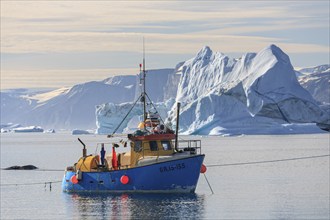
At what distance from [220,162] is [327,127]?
83.0 metres

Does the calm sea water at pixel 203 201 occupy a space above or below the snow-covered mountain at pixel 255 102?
below

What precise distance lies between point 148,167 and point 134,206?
2982mm

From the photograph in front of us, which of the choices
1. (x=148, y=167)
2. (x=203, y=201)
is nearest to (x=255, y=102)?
(x=148, y=167)

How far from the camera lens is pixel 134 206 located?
40.4 metres

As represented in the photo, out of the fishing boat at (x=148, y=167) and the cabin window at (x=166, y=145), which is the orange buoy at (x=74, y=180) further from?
the cabin window at (x=166, y=145)

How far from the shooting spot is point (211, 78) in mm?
166125

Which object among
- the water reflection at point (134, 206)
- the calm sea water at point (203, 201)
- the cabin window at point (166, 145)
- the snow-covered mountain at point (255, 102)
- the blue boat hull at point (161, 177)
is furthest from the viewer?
the snow-covered mountain at point (255, 102)

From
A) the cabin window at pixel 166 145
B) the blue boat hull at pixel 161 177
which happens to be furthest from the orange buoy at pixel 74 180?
the cabin window at pixel 166 145

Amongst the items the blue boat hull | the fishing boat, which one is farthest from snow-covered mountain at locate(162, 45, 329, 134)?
the blue boat hull

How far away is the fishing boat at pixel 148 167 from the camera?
42906 millimetres

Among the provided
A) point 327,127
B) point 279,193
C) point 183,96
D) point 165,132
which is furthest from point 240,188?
point 183,96

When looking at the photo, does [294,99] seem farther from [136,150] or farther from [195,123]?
[136,150]

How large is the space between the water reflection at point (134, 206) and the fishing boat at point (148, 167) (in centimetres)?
44

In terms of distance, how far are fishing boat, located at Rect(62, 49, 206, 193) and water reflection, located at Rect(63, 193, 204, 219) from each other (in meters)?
0.44
